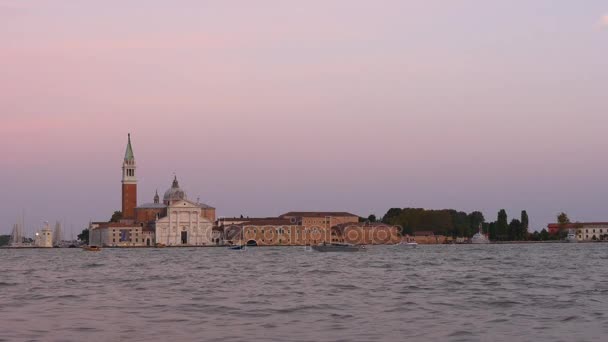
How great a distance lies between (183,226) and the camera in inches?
5285

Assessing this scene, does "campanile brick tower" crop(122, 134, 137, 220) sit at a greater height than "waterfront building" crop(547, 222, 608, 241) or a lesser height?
greater

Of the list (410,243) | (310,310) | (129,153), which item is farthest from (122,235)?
(310,310)

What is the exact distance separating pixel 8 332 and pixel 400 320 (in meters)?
6.66

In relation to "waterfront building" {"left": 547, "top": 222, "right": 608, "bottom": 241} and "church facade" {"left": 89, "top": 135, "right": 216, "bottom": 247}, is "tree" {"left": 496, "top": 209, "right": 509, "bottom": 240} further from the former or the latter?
"church facade" {"left": 89, "top": 135, "right": 216, "bottom": 247}

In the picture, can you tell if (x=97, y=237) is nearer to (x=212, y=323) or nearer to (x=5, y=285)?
(x=5, y=285)

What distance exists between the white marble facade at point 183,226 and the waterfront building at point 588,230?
64.6 meters

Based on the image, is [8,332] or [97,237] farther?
[97,237]

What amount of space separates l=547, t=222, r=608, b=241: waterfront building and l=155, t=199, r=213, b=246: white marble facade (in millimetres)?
64609

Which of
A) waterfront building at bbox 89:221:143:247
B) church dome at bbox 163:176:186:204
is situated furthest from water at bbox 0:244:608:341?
church dome at bbox 163:176:186:204

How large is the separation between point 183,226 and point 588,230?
241 feet

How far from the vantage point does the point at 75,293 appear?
23969 mm

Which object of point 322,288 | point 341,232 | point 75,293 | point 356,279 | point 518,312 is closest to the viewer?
point 518,312

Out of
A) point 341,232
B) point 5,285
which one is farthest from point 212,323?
point 341,232

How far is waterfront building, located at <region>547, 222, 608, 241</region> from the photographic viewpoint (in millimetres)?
162500
